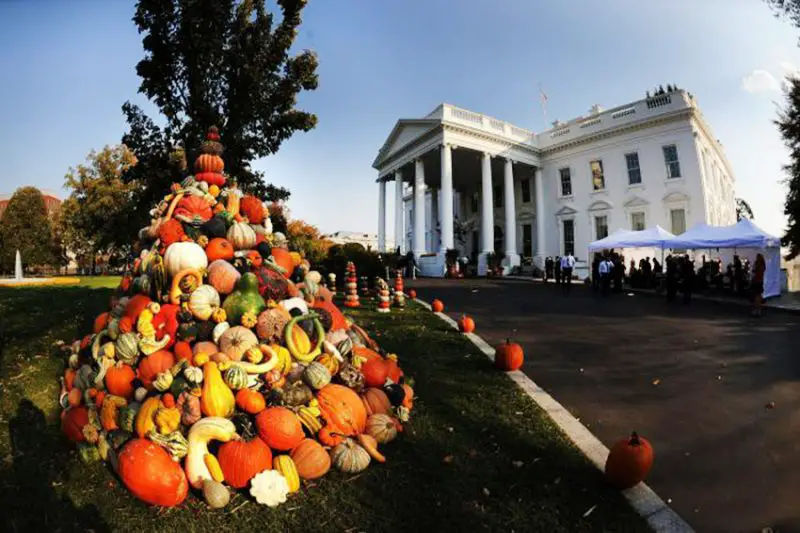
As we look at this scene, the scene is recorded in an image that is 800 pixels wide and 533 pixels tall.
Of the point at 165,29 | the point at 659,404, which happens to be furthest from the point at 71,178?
the point at 659,404

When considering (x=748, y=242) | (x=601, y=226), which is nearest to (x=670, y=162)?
(x=601, y=226)

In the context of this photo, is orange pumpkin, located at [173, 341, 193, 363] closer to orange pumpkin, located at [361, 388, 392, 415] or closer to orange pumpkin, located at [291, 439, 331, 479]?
orange pumpkin, located at [291, 439, 331, 479]

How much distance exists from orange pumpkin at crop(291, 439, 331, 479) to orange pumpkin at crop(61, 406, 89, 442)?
7.12ft

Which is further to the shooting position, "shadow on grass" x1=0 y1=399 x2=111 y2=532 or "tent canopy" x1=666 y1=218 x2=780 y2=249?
"tent canopy" x1=666 y1=218 x2=780 y2=249

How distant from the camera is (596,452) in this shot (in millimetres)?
3924

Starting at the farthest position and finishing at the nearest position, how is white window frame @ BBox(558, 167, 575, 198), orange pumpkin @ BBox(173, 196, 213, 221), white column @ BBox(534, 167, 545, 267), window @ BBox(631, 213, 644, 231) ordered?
white column @ BBox(534, 167, 545, 267), white window frame @ BBox(558, 167, 575, 198), window @ BBox(631, 213, 644, 231), orange pumpkin @ BBox(173, 196, 213, 221)

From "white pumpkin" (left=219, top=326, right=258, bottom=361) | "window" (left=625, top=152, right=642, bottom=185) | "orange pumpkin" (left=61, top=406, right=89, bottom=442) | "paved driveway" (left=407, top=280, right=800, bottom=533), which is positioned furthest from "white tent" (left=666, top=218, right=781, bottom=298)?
"orange pumpkin" (left=61, top=406, right=89, bottom=442)

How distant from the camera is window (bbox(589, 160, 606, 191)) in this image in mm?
32469

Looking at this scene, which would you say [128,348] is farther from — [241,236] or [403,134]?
[403,134]

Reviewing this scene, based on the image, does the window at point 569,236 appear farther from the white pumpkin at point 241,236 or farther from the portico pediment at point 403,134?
the white pumpkin at point 241,236

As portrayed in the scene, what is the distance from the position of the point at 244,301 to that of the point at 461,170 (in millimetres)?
37810

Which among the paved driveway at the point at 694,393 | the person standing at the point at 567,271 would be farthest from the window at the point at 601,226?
the paved driveway at the point at 694,393

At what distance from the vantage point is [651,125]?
2958 cm

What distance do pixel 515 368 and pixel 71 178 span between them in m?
34.2
